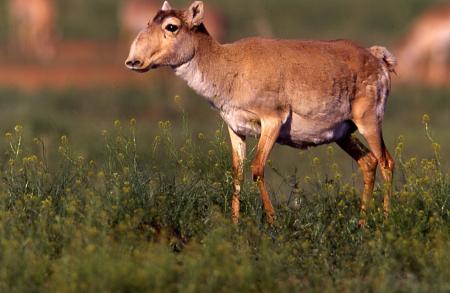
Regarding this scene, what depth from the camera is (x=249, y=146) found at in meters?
10.2

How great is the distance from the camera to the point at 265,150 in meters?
9.10

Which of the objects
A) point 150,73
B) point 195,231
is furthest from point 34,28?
point 195,231

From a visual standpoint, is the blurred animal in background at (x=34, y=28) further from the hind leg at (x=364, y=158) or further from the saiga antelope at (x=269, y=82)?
the saiga antelope at (x=269, y=82)

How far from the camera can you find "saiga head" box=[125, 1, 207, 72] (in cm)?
903

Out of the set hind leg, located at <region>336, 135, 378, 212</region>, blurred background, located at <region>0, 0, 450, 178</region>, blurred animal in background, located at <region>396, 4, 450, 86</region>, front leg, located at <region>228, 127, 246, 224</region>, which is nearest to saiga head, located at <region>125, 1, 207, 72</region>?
front leg, located at <region>228, 127, 246, 224</region>

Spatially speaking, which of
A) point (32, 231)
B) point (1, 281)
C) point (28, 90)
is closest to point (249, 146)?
point (32, 231)

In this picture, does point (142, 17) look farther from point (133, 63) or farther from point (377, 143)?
point (133, 63)

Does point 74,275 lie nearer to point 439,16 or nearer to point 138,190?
point 138,190

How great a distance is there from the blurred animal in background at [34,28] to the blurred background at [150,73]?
0.03m

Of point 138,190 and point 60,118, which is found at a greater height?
point 138,190

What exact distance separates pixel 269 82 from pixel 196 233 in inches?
57.9

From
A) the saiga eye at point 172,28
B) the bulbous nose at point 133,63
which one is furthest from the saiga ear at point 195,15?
the bulbous nose at point 133,63

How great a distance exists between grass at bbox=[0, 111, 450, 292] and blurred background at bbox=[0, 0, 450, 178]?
8397mm

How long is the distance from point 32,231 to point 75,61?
24.0 m
